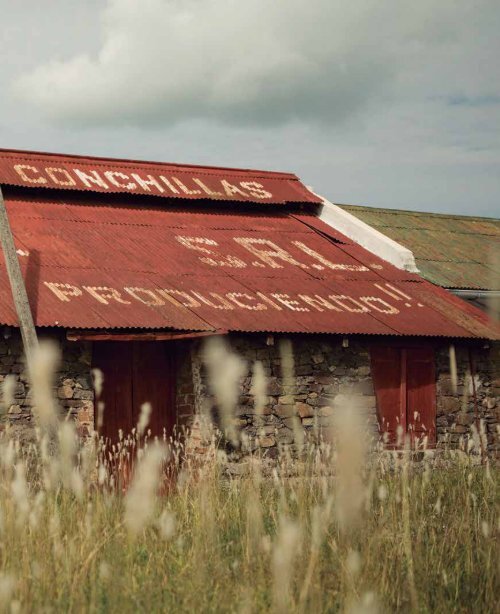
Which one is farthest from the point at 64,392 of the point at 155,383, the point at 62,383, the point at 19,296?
the point at 155,383

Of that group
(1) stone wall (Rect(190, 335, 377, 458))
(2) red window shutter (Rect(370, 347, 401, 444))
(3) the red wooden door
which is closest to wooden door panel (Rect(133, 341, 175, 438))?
(3) the red wooden door

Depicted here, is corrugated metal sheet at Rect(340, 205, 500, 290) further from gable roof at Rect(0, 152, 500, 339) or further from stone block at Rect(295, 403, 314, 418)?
stone block at Rect(295, 403, 314, 418)

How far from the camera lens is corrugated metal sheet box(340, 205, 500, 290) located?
18203 mm

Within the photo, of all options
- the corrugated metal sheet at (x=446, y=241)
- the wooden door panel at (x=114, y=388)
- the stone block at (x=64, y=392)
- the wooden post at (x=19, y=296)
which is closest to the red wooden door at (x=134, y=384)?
the wooden door panel at (x=114, y=388)

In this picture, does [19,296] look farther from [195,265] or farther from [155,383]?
[195,265]

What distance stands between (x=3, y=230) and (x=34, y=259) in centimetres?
146

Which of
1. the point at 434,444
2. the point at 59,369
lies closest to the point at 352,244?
the point at 434,444

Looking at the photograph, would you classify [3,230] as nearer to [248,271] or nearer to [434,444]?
[248,271]

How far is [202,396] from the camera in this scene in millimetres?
12859

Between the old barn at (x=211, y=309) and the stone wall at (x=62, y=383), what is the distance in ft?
0.05

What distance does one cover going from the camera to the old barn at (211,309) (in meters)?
12.3

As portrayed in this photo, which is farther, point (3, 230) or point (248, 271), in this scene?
point (248, 271)

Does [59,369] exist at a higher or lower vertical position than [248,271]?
lower

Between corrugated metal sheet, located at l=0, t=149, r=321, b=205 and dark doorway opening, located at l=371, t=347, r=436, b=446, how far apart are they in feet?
14.6
